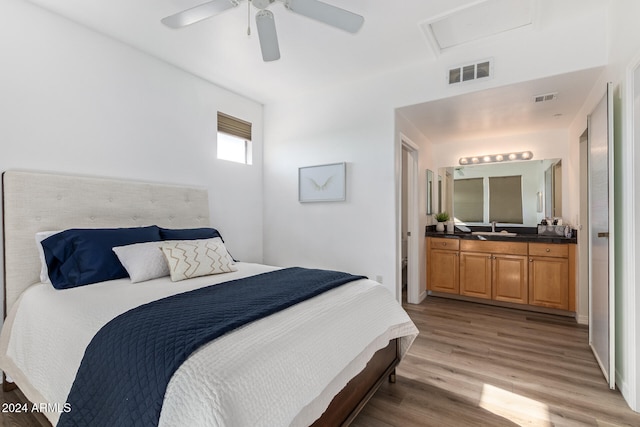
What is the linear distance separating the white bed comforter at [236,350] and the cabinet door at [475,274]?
2.22 meters

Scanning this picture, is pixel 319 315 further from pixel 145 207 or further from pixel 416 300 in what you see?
pixel 416 300

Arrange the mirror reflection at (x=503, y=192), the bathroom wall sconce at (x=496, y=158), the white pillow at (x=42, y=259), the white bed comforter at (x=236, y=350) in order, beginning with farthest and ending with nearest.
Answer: the bathroom wall sconce at (x=496, y=158), the mirror reflection at (x=503, y=192), the white pillow at (x=42, y=259), the white bed comforter at (x=236, y=350)

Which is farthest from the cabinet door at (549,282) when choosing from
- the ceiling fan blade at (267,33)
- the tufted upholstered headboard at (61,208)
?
the tufted upholstered headboard at (61,208)

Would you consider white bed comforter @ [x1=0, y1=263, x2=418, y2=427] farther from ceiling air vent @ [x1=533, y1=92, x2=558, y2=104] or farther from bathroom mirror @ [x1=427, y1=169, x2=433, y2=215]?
bathroom mirror @ [x1=427, y1=169, x2=433, y2=215]

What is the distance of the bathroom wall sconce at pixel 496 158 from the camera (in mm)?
4099

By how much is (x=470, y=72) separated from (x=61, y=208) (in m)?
3.62

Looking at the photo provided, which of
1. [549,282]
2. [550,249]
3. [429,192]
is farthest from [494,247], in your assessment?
[429,192]

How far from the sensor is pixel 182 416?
0.93 metres

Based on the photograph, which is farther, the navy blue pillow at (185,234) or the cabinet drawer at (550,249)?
the cabinet drawer at (550,249)

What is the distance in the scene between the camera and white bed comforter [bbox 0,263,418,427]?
3.18 ft

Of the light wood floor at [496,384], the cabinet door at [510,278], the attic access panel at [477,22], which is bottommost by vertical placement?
the light wood floor at [496,384]

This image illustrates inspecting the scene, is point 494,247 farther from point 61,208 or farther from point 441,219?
point 61,208

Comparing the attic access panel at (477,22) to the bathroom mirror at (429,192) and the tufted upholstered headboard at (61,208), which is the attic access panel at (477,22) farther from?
the tufted upholstered headboard at (61,208)

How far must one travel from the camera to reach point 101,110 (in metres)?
2.58
